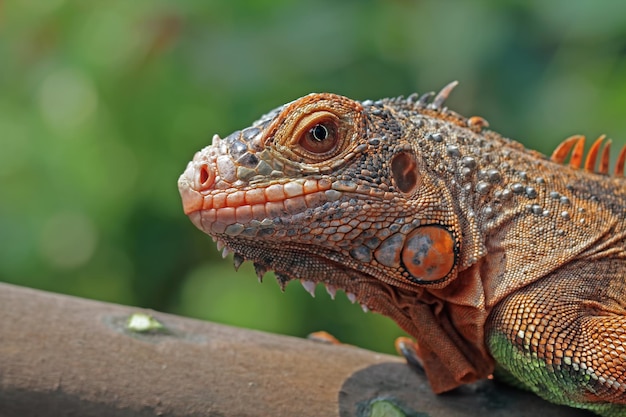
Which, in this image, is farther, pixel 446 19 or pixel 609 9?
pixel 446 19

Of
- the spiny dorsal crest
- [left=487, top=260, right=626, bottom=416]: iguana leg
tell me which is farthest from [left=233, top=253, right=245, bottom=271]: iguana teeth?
the spiny dorsal crest

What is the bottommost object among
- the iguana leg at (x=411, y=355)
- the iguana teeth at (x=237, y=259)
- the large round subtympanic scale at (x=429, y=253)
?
the iguana leg at (x=411, y=355)

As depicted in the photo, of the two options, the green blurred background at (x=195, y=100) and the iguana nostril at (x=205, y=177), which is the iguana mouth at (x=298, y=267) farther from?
the green blurred background at (x=195, y=100)

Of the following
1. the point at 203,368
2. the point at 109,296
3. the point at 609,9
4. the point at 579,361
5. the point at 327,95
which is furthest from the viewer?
the point at 109,296

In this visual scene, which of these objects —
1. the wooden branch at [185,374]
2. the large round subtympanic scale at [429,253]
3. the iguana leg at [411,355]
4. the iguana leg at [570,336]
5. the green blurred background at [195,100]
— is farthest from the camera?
the green blurred background at [195,100]

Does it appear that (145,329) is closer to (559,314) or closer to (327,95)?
(327,95)

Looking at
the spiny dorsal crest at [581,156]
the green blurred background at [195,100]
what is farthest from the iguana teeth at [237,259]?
the green blurred background at [195,100]

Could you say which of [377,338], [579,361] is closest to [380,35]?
[377,338]

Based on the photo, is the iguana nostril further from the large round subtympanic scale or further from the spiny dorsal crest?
the spiny dorsal crest
